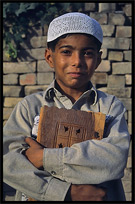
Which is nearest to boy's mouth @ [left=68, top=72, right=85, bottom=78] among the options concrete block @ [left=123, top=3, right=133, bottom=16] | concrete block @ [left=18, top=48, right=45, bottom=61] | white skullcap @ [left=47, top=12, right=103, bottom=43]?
white skullcap @ [left=47, top=12, right=103, bottom=43]

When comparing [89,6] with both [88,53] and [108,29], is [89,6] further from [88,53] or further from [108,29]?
[88,53]

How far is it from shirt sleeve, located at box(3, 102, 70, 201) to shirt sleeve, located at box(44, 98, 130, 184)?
6 cm

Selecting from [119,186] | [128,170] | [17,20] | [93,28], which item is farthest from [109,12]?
[119,186]

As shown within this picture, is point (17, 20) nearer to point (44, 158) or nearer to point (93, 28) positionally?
point (93, 28)

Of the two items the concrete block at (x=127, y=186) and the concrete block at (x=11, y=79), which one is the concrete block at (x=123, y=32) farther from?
the concrete block at (x=127, y=186)

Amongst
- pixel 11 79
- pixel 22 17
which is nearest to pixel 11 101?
pixel 11 79

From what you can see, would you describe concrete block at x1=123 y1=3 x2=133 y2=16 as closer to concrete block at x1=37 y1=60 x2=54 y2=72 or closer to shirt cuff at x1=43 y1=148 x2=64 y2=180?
concrete block at x1=37 y1=60 x2=54 y2=72

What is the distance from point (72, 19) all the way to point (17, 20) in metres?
3.53

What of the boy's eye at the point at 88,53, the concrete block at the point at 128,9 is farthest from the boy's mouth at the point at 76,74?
the concrete block at the point at 128,9

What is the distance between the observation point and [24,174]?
5.41 ft

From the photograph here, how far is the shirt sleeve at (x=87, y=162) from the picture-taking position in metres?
1.62

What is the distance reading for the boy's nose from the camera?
1834 millimetres

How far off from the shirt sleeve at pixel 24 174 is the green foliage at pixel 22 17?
3492mm

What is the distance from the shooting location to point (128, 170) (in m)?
5.10
